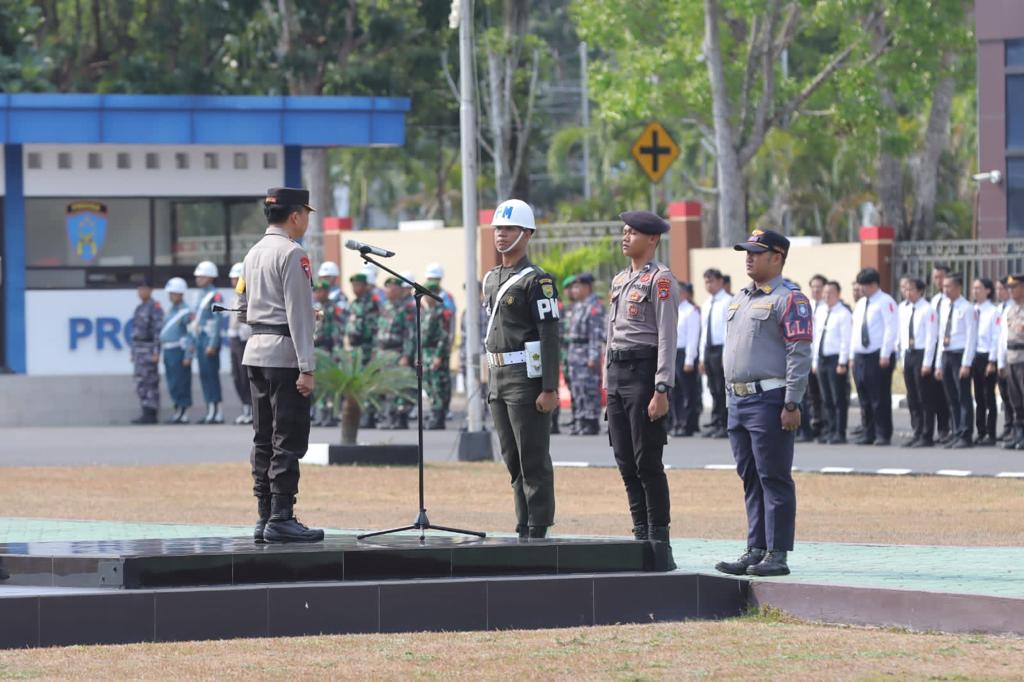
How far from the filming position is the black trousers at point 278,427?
421 inches

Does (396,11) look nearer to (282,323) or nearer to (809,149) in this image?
(809,149)

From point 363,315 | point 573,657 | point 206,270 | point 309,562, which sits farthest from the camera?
point 206,270

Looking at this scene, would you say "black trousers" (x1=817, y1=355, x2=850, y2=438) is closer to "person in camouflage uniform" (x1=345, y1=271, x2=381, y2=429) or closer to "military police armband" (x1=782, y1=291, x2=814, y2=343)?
"person in camouflage uniform" (x1=345, y1=271, x2=381, y2=429)

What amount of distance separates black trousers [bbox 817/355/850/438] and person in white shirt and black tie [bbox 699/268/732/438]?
155cm

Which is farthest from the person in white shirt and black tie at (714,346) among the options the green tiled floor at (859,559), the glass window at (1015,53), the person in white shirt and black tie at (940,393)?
the green tiled floor at (859,559)

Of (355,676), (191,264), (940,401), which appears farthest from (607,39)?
(355,676)

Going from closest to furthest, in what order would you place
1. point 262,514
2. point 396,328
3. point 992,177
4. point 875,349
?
point 262,514 < point 875,349 < point 396,328 < point 992,177

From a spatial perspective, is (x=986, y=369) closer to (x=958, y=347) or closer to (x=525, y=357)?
(x=958, y=347)

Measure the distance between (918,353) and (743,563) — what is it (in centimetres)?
1208

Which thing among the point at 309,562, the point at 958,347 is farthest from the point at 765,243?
the point at 958,347

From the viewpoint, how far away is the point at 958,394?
2170 cm

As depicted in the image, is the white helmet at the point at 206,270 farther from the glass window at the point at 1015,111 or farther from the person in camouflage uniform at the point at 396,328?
the glass window at the point at 1015,111

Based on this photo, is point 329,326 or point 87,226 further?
point 87,226

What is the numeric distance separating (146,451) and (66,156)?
6527mm
